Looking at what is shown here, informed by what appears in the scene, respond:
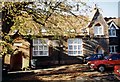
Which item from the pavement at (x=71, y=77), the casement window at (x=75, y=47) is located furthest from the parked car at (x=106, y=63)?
the casement window at (x=75, y=47)

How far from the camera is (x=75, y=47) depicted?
37.8 m

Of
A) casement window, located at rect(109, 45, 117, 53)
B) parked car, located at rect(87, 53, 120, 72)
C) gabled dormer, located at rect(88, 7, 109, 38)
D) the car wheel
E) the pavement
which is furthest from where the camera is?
casement window, located at rect(109, 45, 117, 53)

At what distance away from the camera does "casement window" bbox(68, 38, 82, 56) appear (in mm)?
37688

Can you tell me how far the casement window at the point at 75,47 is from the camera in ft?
124

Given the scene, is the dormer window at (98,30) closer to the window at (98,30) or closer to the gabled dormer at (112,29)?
the window at (98,30)

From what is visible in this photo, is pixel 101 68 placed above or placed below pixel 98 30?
below

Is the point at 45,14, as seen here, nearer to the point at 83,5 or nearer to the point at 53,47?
the point at 83,5

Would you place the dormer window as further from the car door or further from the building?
the car door

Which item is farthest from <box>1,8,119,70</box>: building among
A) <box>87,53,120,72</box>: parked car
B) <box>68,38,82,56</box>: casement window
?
<box>87,53,120,72</box>: parked car

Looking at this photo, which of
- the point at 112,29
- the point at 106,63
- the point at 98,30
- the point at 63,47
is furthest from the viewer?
the point at 112,29

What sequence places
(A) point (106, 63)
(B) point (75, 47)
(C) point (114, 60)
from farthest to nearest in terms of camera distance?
1. (B) point (75, 47)
2. (C) point (114, 60)
3. (A) point (106, 63)

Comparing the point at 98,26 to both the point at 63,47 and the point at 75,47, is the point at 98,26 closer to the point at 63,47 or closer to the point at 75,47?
the point at 75,47

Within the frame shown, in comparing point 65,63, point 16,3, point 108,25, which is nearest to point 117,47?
point 108,25

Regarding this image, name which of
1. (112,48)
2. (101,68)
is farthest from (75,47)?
(101,68)
